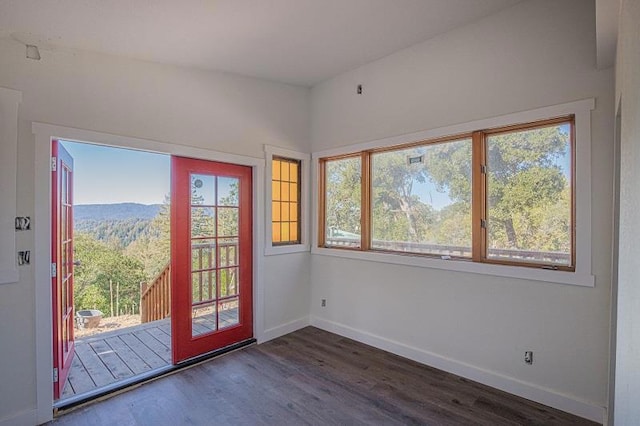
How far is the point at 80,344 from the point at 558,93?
5.58 meters

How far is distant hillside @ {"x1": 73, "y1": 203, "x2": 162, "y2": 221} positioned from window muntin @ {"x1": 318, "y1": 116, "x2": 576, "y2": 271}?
3.81 m

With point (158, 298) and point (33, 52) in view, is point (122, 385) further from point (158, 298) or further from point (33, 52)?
point (33, 52)

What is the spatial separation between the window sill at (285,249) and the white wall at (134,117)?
0.07 meters

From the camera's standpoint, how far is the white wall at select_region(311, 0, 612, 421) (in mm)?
2393

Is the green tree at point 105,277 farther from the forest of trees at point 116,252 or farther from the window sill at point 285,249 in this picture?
the window sill at point 285,249

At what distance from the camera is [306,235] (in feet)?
14.7

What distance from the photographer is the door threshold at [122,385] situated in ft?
8.54

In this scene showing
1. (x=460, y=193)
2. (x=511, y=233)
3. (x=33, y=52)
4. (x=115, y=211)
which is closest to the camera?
(x=33, y=52)

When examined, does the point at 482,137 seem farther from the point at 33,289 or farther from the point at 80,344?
the point at 80,344

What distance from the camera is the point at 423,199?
3.47m

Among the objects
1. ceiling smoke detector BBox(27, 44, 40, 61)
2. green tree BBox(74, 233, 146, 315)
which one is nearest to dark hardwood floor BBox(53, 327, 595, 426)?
ceiling smoke detector BBox(27, 44, 40, 61)

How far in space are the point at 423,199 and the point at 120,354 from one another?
149 inches

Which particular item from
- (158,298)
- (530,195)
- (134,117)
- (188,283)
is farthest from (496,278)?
(158,298)

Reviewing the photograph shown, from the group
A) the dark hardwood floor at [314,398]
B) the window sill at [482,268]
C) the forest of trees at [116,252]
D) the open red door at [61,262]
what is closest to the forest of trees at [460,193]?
the window sill at [482,268]
